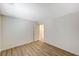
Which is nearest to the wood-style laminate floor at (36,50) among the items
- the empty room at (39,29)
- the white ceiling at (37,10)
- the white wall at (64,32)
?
the empty room at (39,29)

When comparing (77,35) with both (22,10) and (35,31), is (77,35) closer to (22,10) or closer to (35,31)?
(35,31)

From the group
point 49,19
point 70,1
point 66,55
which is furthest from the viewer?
point 49,19

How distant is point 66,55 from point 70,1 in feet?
2.98

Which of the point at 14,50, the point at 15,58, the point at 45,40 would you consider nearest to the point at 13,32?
the point at 14,50

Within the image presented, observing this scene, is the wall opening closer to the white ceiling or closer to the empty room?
the empty room

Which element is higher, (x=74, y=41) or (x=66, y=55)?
(x=74, y=41)

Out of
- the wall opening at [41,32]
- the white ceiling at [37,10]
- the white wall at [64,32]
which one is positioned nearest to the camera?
the white ceiling at [37,10]

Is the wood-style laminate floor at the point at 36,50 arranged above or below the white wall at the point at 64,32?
below

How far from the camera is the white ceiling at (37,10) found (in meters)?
1.68

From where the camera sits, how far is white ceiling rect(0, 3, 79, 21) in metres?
1.68

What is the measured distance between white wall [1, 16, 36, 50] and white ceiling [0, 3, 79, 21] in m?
0.10

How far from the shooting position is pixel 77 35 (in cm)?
179

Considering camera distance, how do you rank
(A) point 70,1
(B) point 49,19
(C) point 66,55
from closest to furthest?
(A) point 70,1
(C) point 66,55
(B) point 49,19

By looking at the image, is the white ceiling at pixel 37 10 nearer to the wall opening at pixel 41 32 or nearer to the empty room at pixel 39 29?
the empty room at pixel 39 29
